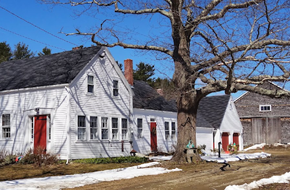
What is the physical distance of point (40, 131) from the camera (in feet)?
70.7

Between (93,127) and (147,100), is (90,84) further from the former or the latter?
(147,100)

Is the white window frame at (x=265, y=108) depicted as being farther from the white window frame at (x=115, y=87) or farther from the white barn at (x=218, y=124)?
the white window frame at (x=115, y=87)

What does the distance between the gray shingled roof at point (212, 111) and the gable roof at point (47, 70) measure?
15.4 m

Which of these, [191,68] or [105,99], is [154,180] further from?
[105,99]

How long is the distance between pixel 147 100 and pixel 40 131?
34.4ft

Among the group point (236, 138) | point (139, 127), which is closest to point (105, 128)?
point (139, 127)

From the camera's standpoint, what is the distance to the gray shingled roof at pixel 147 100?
28356 mm

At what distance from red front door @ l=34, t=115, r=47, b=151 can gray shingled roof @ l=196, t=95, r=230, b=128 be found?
17.3 meters

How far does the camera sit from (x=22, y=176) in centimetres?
1505

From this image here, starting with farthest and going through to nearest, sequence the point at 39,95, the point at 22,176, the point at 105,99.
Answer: the point at 105,99, the point at 39,95, the point at 22,176

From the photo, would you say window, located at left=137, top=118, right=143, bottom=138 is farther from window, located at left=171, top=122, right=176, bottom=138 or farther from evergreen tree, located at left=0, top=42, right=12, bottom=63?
evergreen tree, located at left=0, top=42, right=12, bottom=63

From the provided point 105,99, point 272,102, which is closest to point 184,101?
point 105,99

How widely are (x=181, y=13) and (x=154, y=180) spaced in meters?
8.00

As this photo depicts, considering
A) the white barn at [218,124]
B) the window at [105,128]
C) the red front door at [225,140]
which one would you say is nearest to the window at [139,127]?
the window at [105,128]
